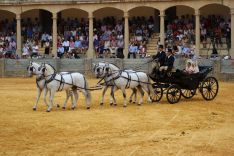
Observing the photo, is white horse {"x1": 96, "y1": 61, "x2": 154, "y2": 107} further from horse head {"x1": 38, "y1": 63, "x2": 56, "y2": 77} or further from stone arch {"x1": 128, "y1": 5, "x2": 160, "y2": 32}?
stone arch {"x1": 128, "y1": 5, "x2": 160, "y2": 32}

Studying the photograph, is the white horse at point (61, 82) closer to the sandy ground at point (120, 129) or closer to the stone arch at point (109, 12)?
the sandy ground at point (120, 129)

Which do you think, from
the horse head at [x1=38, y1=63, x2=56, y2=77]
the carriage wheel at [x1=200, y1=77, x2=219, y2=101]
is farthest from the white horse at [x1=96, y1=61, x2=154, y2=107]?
the carriage wheel at [x1=200, y1=77, x2=219, y2=101]

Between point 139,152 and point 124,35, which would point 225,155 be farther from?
point 124,35

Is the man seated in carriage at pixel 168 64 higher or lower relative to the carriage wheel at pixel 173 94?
higher

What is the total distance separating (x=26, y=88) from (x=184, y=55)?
10378mm

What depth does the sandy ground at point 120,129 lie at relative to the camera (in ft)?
36.6

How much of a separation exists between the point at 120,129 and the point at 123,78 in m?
4.45

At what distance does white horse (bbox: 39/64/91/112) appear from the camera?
16.8 m

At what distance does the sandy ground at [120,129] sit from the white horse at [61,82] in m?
0.53

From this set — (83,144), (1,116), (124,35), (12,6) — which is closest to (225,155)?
(83,144)

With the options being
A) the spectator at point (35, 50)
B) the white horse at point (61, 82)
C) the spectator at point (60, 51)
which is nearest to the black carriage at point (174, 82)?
the white horse at point (61, 82)

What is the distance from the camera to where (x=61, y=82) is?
1689cm

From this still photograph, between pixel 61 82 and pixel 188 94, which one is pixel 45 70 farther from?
pixel 188 94

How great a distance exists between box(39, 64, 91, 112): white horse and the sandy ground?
0.53 m
